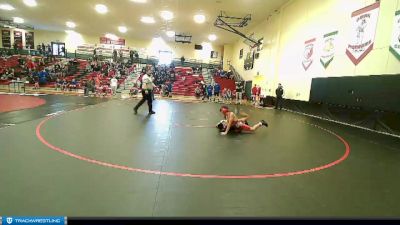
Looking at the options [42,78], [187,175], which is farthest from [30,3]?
[187,175]

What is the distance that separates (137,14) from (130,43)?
12.7 m

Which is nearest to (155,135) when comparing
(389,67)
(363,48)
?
(389,67)

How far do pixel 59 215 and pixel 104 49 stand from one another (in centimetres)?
3263

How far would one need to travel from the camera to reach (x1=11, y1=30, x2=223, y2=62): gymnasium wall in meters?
31.2

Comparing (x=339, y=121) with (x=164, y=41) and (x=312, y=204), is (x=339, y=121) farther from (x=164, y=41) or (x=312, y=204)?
(x=164, y=41)

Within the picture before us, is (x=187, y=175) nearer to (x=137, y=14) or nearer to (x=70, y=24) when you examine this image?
(x=137, y=14)

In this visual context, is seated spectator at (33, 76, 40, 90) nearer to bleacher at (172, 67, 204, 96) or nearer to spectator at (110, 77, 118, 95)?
spectator at (110, 77, 118, 95)

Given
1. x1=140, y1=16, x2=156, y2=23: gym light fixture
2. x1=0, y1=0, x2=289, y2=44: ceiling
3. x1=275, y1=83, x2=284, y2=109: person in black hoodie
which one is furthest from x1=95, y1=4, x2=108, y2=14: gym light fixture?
x1=275, y1=83, x2=284, y2=109: person in black hoodie

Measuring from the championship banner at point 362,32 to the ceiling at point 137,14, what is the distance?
664 cm

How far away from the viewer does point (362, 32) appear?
10023 mm

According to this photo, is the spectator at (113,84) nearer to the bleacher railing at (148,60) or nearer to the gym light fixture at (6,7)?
the gym light fixture at (6,7)

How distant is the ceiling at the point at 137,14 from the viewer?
17375mm

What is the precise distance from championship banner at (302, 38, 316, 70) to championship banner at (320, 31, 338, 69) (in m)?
0.96

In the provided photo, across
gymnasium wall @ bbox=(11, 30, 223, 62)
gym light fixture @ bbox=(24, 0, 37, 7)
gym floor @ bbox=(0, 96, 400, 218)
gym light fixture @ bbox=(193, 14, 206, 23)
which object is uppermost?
gym light fixture @ bbox=(193, 14, 206, 23)
